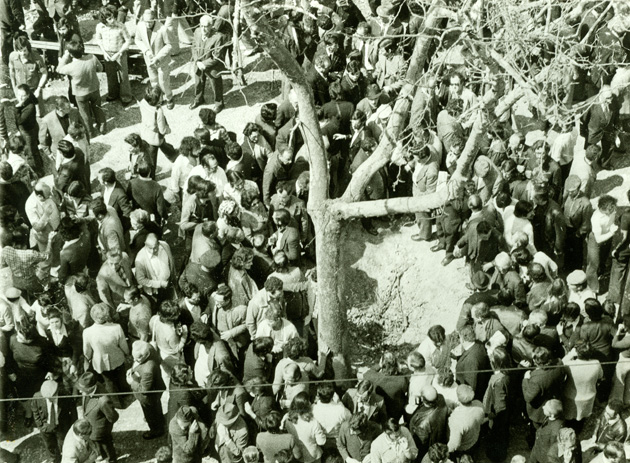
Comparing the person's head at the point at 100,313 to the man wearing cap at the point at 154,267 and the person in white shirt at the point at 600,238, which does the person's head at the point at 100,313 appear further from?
the person in white shirt at the point at 600,238

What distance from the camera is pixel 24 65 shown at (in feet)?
48.2

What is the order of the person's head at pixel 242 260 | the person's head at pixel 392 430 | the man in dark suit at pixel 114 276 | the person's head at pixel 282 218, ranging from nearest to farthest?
the person's head at pixel 392 430 → the person's head at pixel 242 260 → the man in dark suit at pixel 114 276 → the person's head at pixel 282 218

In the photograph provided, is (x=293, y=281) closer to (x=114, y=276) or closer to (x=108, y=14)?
(x=114, y=276)

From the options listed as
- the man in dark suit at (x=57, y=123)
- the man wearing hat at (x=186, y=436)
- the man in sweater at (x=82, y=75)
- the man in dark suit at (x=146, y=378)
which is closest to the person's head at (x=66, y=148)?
the man in dark suit at (x=57, y=123)

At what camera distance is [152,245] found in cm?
1122

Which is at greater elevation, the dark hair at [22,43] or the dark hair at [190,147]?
the dark hair at [22,43]

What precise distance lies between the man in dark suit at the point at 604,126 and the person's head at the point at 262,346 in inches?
239

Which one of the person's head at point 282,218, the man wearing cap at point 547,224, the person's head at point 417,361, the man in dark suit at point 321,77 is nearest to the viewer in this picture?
the person's head at point 417,361

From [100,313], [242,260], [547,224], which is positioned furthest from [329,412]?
[547,224]

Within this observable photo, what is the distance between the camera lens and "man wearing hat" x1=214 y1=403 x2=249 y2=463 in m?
9.52

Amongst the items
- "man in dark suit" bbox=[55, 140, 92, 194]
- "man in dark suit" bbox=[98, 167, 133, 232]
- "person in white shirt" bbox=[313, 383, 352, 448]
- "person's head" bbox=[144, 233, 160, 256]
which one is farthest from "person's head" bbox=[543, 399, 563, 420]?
"man in dark suit" bbox=[55, 140, 92, 194]

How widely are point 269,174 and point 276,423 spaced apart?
425cm

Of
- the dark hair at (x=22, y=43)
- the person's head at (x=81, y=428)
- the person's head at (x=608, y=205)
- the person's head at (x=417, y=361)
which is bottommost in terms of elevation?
the person's head at (x=81, y=428)

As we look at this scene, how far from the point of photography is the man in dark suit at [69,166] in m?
12.6
